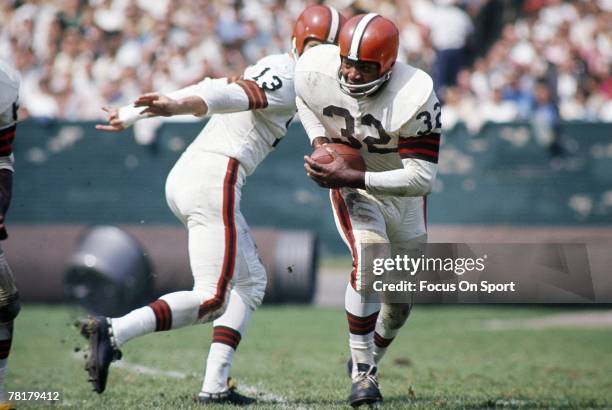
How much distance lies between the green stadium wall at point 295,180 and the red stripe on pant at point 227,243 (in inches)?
239

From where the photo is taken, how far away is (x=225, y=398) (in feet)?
16.9

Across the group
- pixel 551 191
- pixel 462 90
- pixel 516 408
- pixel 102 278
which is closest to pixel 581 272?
pixel 516 408

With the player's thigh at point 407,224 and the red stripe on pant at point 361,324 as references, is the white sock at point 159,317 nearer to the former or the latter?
the red stripe on pant at point 361,324

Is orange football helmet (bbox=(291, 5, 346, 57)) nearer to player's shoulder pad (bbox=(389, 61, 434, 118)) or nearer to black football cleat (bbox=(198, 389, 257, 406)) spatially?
player's shoulder pad (bbox=(389, 61, 434, 118))

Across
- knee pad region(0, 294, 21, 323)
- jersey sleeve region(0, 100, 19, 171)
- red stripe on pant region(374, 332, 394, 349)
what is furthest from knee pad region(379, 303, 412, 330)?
jersey sleeve region(0, 100, 19, 171)

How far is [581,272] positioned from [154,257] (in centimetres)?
503

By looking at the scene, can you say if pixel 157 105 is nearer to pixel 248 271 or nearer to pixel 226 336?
pixel 248 271

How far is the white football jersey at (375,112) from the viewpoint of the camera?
4.67 meters

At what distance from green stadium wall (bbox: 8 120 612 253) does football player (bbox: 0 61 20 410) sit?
6.58 meters

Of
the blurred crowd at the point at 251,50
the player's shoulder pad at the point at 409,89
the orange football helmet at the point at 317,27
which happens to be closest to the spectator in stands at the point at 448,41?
the blurred crowd at the point at 251,50

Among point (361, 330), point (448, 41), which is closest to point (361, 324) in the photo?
point (361, 330)

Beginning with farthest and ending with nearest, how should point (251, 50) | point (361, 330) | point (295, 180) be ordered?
point (251, 50), point (295, 180), point (361, 330)

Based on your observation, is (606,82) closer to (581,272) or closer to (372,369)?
(581,272)

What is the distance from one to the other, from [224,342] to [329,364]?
1.84 m
